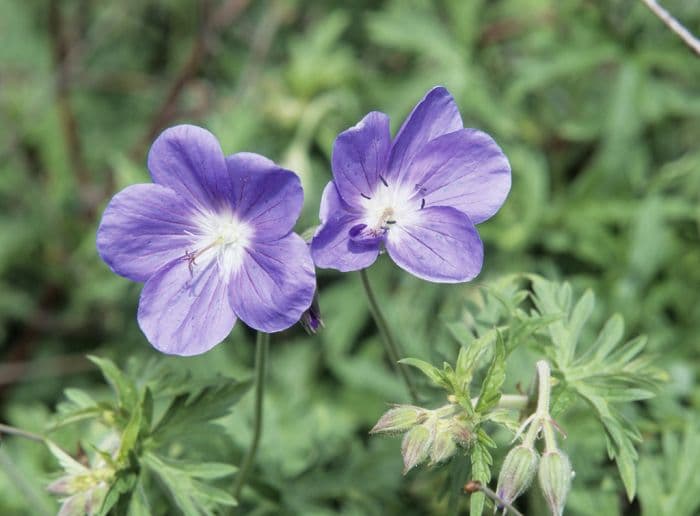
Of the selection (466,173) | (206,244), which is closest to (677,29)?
(466,173)

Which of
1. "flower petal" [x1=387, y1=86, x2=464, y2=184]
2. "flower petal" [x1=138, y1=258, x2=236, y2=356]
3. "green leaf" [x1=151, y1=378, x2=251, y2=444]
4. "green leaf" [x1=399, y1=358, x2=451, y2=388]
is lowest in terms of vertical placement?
"green leaf" [x1=151, y1=378, x2=251, y2=444]

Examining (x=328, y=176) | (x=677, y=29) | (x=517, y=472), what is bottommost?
(x=328, y=176)

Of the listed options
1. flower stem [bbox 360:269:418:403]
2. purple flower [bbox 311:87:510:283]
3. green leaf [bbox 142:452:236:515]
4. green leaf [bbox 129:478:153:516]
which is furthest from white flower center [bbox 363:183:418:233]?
green leaf [bbox 129:478:153:516]

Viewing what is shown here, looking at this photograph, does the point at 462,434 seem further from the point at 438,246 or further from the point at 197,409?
the point at 197,409

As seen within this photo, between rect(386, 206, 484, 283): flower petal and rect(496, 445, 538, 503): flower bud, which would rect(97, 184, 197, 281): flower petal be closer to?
rect(386, 206, 484, 283): flower petal

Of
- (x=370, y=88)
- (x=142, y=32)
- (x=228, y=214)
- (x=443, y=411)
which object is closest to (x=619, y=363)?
(x=443, y=411)

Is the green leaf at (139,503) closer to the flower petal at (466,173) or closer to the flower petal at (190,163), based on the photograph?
the flower petal at (190,163)
